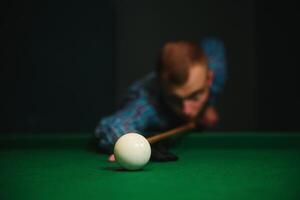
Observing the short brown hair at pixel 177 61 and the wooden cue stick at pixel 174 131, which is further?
the short brown hair at pixel 177 61

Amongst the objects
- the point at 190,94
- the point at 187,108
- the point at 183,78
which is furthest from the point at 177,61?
the point at 187,108

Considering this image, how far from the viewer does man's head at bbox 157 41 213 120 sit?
3.41 meters

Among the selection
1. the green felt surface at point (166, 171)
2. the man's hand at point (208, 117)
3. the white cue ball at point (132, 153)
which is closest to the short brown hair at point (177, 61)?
the green felt surface at point (166, 171)

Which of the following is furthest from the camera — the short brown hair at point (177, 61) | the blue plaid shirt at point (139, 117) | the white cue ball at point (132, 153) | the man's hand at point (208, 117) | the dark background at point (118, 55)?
the dark background at point (118, 55)

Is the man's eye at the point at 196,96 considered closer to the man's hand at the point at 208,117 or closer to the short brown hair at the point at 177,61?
the short brown hair at the point at 177,61

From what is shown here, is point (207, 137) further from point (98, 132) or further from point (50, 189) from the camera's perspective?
point (50, 189)

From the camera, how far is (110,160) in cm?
259

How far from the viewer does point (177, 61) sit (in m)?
3.42

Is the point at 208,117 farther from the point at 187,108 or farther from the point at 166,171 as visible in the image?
the point at 166,171

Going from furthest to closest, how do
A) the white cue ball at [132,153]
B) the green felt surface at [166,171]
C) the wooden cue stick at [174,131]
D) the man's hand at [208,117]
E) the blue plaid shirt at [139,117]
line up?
the man's hand at [208,117] < the blue plaid shirt at [139,117] < the wooden cue stick at [174,131] < the white cue ball at [132,153] < the green felt surface at [166,171]

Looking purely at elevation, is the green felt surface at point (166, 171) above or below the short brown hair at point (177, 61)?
below

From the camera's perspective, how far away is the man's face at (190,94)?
344 cm

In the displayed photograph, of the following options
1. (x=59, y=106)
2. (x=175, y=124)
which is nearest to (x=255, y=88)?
(x=59, y=106)

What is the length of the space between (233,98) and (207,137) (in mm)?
3298
